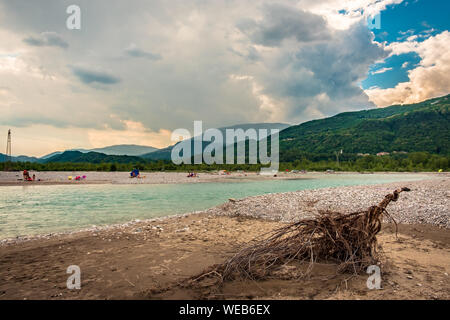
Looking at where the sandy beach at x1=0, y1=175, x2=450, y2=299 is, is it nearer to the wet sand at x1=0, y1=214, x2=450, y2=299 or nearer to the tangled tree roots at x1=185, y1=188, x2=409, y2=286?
the wet sand at x1=0, y1=214, x2=450, y2=299

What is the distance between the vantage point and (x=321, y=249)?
5.94 m

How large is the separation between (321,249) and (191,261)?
324cm

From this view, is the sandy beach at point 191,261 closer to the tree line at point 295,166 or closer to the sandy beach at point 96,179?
the sandy beach at point 96,179

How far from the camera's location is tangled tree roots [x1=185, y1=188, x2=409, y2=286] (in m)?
5.31

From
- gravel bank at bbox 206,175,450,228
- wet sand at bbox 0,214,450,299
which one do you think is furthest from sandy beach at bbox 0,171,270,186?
wet sand at bbox 0,214,450,299

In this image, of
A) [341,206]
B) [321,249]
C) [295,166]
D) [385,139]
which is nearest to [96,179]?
[341,206]

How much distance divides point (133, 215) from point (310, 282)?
12446 millimetres

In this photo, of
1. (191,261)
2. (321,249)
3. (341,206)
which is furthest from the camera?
(341,206)

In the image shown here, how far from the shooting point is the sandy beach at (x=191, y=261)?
474 centimetres

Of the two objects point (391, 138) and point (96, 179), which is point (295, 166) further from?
point (96, 179)

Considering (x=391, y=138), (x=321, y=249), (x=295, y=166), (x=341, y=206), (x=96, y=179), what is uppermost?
(x=391, y=138)

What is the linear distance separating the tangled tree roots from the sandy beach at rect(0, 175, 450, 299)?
10.4 inches

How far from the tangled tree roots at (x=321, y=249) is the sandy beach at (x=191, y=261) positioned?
26cm

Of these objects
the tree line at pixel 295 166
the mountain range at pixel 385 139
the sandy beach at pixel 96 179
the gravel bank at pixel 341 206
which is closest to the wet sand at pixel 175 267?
the gravel bank at pixel 341 206
